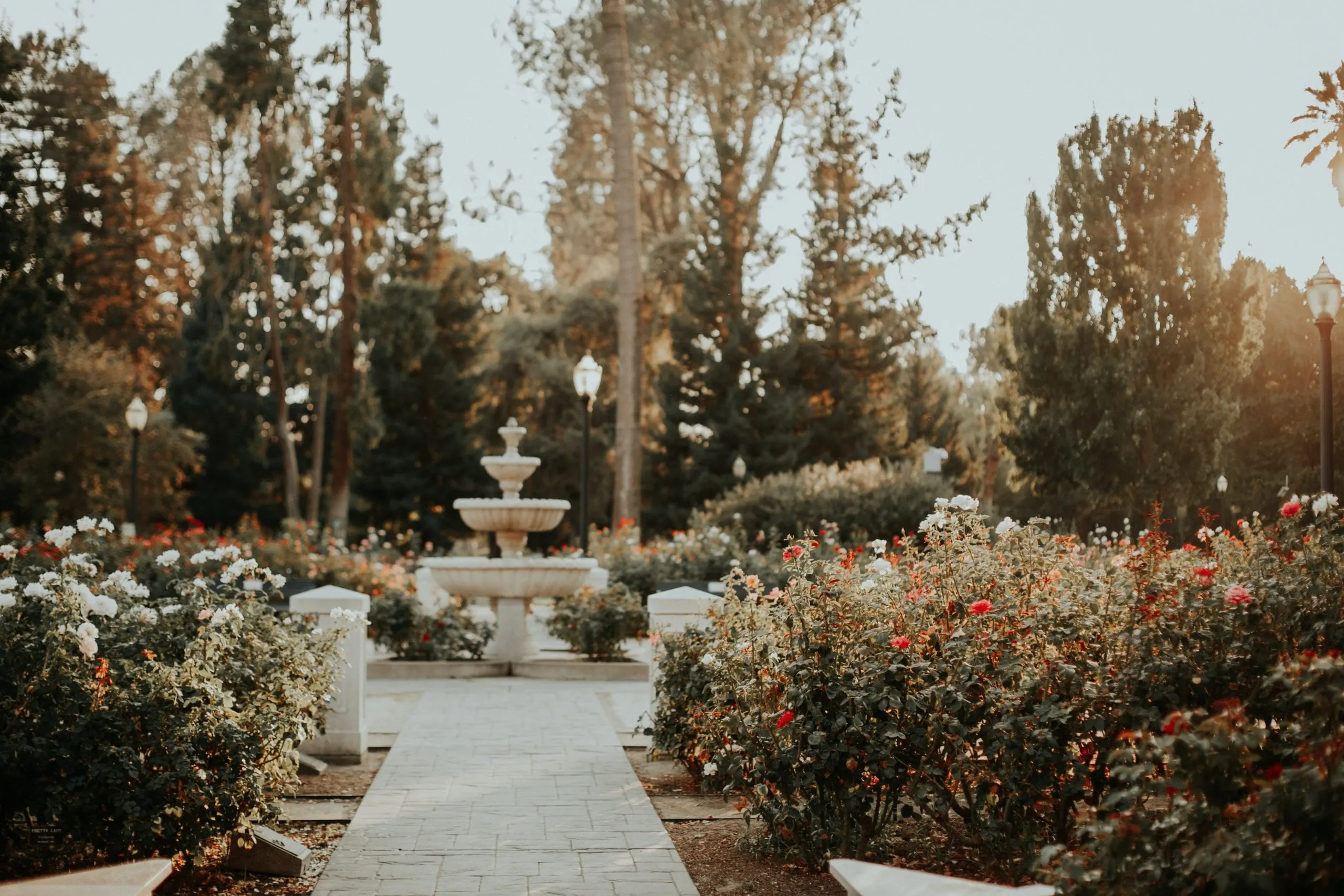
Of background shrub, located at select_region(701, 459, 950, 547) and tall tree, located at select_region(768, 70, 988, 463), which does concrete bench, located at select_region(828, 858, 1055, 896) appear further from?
tall tree, located at select_region(768, 70, 988, 463)

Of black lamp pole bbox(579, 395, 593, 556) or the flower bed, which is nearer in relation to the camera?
the flower bed

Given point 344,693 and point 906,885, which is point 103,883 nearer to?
point 906,885

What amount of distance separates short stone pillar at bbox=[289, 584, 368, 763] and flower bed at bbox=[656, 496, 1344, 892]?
279 cm

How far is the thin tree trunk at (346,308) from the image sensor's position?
26047 millimetres

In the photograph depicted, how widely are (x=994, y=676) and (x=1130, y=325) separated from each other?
895 inches

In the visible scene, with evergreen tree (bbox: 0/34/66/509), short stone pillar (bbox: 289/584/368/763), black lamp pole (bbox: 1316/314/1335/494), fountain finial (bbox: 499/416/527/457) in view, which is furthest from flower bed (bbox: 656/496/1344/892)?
evergreen tree (bbox: 0/34/66/509)

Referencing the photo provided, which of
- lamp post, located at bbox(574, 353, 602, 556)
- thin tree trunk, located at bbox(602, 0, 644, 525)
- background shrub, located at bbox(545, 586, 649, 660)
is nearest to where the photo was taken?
background shrub, located at bbox(545, 586, 649, 660)

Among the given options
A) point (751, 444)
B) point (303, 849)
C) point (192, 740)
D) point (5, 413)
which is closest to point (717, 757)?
point (303, 849)

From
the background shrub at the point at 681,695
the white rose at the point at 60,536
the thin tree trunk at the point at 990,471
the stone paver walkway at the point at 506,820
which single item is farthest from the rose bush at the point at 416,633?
the thin tree trunk at the point at 990,471

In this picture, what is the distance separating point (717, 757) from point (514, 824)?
1.11m

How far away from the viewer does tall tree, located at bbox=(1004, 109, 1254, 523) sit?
24.8 m

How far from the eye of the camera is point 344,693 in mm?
7922

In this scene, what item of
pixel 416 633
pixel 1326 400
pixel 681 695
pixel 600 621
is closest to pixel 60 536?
pixel 681 695

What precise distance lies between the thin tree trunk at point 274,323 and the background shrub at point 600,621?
16.3 m
